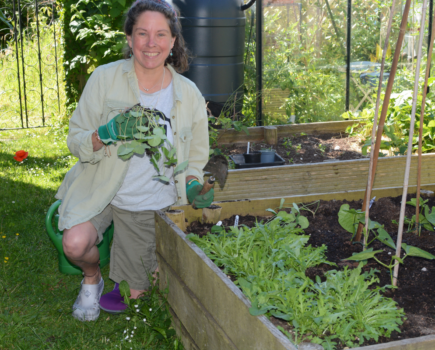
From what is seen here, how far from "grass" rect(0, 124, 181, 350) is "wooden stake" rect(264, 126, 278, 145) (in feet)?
5.82

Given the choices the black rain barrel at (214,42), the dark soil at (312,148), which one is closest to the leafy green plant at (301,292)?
the dark soil at (312,148)

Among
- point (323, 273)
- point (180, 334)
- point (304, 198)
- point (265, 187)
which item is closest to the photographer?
point (323, 273)

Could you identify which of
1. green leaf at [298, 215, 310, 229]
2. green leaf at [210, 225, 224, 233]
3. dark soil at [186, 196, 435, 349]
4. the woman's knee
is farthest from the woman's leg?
green leaf at [298, 215, 310, 229]

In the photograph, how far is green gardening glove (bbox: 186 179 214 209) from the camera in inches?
83.5

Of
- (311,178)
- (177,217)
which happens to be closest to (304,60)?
(311,178)

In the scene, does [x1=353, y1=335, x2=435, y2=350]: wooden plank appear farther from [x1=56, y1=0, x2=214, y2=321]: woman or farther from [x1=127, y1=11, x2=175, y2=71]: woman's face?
[x1=127, y1=11, x2=175, y2=71]: woman's face

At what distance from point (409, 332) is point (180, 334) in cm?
92

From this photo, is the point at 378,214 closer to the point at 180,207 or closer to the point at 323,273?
the point at 323,273

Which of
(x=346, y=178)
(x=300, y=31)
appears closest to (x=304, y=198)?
(x=346, y=178)

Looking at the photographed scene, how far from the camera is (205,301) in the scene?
1639mm

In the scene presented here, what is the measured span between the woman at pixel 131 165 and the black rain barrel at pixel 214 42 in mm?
2041

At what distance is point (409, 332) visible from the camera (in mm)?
1351

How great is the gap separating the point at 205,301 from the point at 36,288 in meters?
1.25

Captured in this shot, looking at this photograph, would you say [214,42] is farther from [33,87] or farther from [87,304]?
[33,87]
